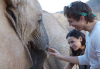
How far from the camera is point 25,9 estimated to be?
1.28 meters

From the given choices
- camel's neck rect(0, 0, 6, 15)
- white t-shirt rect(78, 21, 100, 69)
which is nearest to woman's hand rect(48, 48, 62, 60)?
white t-shirt rect(78, 21, 100, 69)

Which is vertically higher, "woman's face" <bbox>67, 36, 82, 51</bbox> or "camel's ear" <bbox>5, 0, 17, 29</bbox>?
"camel's ear" <bbox>5, 0, 17, 29</bbox>

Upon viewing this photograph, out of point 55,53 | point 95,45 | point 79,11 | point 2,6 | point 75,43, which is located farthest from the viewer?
point 75,43

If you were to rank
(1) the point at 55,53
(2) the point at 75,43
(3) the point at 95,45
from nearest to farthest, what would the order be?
(3) the point at 95,45
(1) the point at 55,53
(2) the point at 75,43

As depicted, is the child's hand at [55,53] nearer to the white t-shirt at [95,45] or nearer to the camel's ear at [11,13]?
the white t-shirt at [95,45]

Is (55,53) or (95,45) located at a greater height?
(95,45)

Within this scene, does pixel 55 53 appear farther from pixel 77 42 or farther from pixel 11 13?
pixel 11 13

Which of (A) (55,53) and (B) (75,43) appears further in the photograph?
(B) (75,43)

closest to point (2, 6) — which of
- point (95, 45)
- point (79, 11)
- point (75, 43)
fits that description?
point (79, 11)

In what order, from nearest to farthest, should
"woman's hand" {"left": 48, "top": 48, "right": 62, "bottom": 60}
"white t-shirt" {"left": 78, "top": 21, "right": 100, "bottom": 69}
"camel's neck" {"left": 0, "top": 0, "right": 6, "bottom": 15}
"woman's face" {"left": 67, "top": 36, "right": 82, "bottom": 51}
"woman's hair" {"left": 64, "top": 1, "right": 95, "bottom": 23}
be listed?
"camel's neck" {"left": 0, "top": 0, "right": 6, "bottom": 15} < "white t-shirt" {"left": 78, "top": 21, "right": 100, "bottom": 69} < "woman's hair" {"left": 64, "top": 1, "right": 95, "bottom": 23} < "woman's hand" {"left": 48, "top": 48, "right": 62, "bottom": 60} < "woman's face" {"left": 67, "top": 36, "right": 82, "bottom": 51}

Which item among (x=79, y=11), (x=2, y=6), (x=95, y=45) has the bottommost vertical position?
(x=95, y=45)

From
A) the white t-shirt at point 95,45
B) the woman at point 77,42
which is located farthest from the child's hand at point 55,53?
the woman at point 77,42

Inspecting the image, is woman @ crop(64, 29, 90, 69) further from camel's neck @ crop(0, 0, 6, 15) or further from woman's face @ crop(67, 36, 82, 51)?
camel's neck @ crop(0, 0, 6, 15)

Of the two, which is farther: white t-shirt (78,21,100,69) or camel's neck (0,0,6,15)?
white t-shirt (78,21,100,69)
